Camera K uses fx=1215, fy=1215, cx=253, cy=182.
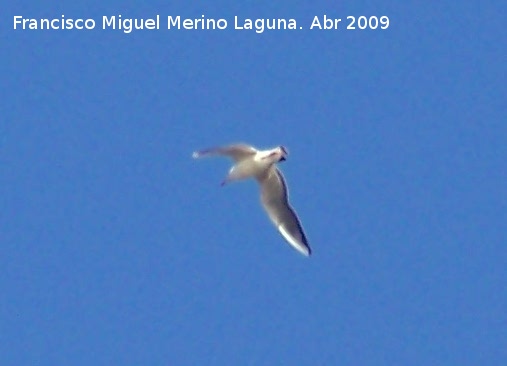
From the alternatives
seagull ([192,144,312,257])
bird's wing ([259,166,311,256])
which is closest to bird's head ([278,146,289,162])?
seagull ([192,144,312,257])

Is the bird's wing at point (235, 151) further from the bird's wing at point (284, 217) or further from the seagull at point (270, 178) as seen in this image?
the bird's wing at point (284, 217)

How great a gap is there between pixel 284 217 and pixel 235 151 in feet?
3.15

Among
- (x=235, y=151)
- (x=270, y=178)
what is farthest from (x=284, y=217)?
(x=235, y=151)

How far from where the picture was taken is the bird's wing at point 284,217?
10141 millimetres

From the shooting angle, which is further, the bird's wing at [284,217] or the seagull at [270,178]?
the bird's wing at [284,217]

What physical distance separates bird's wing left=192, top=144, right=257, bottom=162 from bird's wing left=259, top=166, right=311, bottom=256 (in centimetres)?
58

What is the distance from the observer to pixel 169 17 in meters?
12.5

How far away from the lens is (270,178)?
10016 mm

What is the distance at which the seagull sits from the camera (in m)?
9.49

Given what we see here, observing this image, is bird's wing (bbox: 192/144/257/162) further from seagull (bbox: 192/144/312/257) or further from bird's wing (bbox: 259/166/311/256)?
bird's wing (bbox: 259/166/311/256)

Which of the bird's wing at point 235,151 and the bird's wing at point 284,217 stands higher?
the bird's wing at point 235,151

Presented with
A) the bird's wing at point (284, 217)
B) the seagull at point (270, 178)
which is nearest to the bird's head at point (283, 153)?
the seagull at point (270, 178)

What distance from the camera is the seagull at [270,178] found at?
9.49 m

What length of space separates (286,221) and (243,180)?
2.09ft
